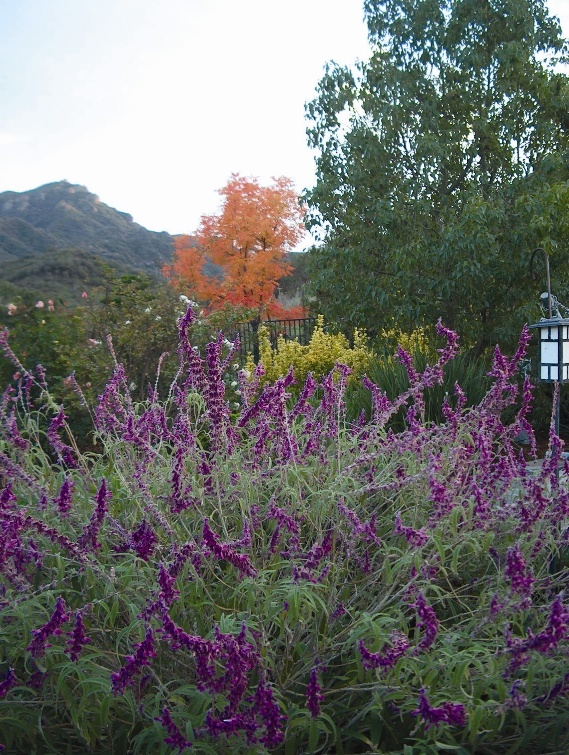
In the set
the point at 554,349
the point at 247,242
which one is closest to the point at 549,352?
the point at 554,349

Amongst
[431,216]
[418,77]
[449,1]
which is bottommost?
[431,216]

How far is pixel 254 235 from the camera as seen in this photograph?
74.4 ft

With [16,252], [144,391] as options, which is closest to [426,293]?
[144,391]

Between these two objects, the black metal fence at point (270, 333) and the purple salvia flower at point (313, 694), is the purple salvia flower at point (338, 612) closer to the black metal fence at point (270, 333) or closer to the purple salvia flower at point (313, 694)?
the purple salvia flower at point (313, 694)

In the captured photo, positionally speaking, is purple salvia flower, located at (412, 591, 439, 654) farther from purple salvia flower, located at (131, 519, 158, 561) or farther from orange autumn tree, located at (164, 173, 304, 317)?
orange autumn tree, located at (164, 173, 304, 317)

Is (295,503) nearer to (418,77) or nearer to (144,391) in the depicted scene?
(144,391)

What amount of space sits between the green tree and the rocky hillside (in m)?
31.7

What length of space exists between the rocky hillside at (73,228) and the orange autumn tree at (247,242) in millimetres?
17941

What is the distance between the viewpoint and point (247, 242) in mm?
22641

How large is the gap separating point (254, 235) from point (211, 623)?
Answer: 21270mm

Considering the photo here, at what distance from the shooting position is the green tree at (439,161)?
8.55 metres

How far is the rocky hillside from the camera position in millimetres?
41531

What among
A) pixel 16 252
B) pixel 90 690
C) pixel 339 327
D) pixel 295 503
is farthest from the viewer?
pixel 16 252

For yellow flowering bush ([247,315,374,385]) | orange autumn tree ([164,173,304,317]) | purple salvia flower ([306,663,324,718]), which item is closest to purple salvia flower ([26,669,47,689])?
purple salvia flower ([306,663,324,718])
